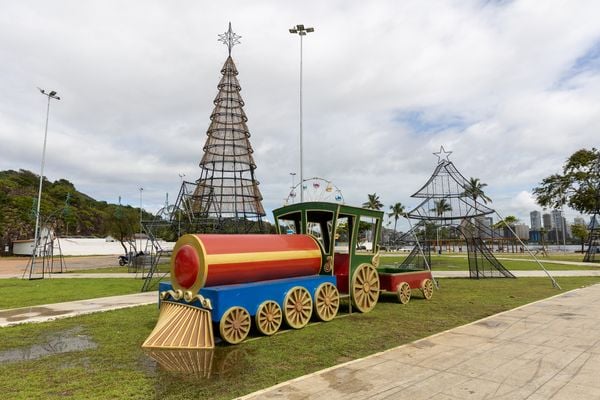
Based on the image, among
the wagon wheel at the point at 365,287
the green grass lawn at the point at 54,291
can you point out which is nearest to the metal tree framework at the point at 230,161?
the green grass lawn at the point at 54,291

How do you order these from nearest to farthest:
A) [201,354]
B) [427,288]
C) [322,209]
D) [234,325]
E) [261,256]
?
[201,354] → [234,325] → [261,256] → [322,209] → [427,288]

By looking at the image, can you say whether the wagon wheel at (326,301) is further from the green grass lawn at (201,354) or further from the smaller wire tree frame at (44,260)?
the smaller wire tree frame at (44,260)

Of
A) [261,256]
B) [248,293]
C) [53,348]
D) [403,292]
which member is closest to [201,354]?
[248,293]

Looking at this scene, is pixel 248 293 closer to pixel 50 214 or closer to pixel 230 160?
pixel 230 160

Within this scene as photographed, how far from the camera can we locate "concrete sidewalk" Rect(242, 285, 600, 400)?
529 cm

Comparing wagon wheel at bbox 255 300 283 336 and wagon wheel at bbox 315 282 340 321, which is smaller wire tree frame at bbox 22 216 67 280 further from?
wagon wheel at bbox 315 282 340 321

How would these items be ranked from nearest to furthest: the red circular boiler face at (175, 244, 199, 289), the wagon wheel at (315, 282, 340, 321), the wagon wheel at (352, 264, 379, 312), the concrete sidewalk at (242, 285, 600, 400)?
the concrete sidewalk at (242, 285, 600, 400), the red circular boiler face at (175, 244, 199, 289), the wagon wheel at (315, 282, 340, 321), the wagon wheel at (352, 264, 379, 312)

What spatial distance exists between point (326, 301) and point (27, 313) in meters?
9.80

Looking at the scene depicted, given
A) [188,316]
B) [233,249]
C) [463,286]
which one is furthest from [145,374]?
[463,286]

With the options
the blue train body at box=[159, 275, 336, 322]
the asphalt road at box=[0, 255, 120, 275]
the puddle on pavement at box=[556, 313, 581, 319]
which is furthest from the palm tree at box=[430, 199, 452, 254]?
the asphalt road at box=[0, 255, 120, 275]

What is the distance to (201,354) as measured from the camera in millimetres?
7461

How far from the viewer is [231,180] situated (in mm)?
36000

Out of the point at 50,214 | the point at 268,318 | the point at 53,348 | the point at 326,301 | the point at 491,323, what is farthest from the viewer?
the point at 50,214

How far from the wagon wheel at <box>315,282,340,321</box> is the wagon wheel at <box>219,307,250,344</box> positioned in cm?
239
